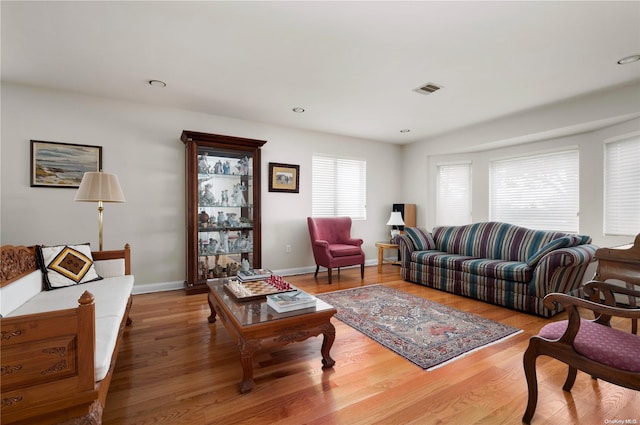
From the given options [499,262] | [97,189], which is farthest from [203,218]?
[499,262]

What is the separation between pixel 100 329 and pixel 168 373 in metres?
0.57

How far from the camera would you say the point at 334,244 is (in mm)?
4844

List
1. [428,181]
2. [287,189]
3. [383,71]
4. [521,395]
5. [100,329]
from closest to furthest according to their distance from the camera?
1. [100,329]
2. [521,395]
3. [383,71]
4. [287,189]
5. [428,181]

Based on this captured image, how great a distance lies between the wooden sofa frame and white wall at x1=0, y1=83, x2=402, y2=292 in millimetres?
2931

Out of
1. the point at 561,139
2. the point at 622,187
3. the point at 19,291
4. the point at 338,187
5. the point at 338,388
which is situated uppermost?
the point at 561,139

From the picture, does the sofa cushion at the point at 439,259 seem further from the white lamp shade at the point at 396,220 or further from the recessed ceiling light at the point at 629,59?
the recessed ceiling light at the point at 629,59

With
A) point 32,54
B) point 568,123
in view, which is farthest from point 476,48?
point 32,54

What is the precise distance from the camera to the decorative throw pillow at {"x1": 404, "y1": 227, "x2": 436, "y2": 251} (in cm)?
448

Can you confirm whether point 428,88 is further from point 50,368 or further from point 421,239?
point 50,368

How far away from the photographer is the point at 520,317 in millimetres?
2932

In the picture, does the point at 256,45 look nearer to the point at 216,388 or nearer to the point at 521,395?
the point at 216,388

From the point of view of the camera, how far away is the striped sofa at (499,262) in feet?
9.56

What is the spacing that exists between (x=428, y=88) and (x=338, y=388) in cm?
311

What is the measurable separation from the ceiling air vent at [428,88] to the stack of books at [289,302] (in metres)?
2.63
